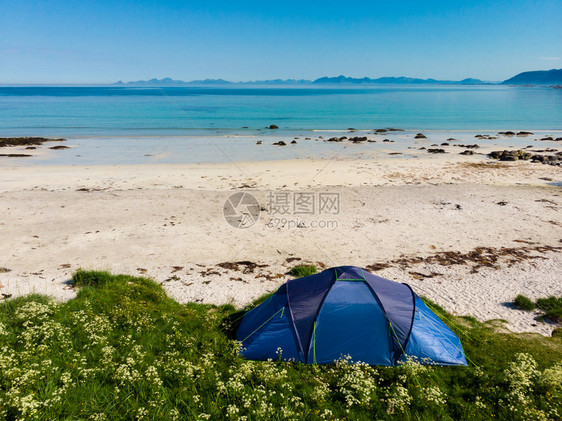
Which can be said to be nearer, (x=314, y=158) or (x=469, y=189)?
(x=469, y=189)

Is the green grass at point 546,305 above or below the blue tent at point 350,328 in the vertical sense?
below

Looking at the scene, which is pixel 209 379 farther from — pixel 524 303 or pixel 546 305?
pixel 546 305

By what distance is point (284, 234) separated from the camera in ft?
54.3

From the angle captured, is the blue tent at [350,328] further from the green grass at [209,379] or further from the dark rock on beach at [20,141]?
the dark rock on beach at [20,141]

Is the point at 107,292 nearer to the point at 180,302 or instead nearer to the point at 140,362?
the point at 180,302

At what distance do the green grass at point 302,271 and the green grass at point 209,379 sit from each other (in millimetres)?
4641

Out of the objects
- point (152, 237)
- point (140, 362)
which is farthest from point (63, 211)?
point (140, 362)

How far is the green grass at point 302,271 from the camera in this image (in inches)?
502

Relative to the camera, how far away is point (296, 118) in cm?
7369

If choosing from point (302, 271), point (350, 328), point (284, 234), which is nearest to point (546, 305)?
point (350, 328)

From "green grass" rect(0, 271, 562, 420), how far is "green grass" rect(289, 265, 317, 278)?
4.64m

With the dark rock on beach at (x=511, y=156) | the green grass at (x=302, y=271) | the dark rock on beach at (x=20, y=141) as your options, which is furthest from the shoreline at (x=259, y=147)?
the green grass at (x=302, y=271)

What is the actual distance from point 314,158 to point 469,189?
16.1m

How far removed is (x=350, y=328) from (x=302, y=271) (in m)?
4.86
